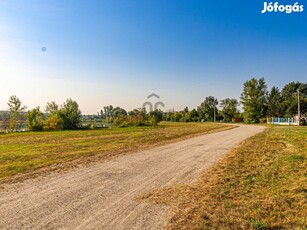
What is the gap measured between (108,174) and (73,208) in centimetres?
259

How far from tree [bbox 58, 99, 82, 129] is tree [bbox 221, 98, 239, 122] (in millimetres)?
57856

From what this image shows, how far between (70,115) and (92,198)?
133 feet

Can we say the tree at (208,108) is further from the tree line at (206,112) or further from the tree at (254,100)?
the tree at (254,100)

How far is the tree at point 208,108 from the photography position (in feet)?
299

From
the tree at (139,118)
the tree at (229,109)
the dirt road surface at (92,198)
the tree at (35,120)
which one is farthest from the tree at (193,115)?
the dirt road surface at (92,198)

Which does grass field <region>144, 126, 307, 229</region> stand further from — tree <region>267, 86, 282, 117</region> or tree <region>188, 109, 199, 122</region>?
tree <region>188, 109, 199, 122</region>

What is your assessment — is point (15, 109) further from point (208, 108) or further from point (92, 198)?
point (208, 108)

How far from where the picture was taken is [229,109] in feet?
272

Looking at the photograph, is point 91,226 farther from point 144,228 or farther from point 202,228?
point 202,228

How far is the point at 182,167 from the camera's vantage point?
7707 millimetres

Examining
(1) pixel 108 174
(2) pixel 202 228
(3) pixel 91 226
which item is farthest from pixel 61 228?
(1) pixel 108 174

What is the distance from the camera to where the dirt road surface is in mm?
3613

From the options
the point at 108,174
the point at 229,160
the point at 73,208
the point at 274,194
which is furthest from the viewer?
the point at 229,160

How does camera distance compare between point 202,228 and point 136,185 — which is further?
point 136,185
